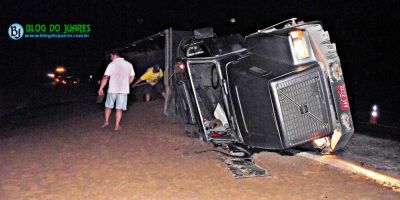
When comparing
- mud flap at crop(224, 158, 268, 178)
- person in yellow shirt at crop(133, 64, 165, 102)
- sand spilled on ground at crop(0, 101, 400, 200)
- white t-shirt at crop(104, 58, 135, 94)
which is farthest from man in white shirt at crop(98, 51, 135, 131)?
mud flap at crop(224, 158, 268, 178)

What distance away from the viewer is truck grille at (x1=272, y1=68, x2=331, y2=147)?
4605 mm

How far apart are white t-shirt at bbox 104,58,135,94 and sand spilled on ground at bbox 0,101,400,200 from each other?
945 millimetres

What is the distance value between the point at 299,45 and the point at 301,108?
0.85m

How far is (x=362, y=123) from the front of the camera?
8.36 metres

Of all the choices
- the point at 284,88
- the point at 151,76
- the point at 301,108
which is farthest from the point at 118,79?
the point at 301,108

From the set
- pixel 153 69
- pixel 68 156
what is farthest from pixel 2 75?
pixel 68 156

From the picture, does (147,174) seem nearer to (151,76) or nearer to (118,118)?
(118,118)

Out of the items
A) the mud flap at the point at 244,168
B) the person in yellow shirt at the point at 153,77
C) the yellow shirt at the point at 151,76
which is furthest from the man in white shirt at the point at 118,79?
→ the mud flap at the point at 244,168

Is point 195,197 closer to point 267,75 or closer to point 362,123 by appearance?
point 267,75

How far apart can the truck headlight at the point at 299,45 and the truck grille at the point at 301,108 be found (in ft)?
0.97

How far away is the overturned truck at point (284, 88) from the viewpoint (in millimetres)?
4652

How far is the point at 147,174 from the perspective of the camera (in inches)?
181

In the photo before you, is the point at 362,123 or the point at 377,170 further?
the point at 362,123

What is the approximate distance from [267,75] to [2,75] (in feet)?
103
